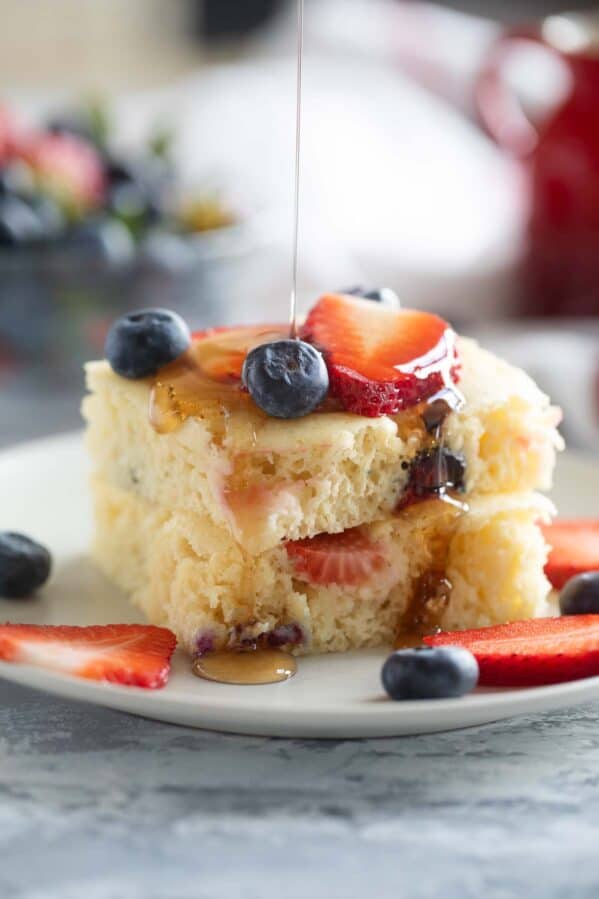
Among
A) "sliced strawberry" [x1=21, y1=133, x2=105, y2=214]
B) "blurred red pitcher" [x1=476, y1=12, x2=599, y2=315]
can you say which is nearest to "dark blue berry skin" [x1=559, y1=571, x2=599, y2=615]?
"sliced strawberry" [x1=21, y1=133, x2=105, y2=214]

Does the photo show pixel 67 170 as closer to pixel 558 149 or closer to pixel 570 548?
pixel 558 149

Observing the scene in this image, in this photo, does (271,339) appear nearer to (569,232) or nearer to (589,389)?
(589,389)

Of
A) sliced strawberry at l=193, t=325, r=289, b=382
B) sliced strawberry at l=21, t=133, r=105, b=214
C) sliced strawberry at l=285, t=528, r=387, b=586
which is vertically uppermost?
sliced strawberry at l=21, t=133, r=105, b=214

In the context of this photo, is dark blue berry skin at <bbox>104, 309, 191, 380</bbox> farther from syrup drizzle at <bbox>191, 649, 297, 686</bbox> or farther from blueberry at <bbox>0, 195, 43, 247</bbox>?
blueberry at <bbox>0, 195, 43, 247</bbox>

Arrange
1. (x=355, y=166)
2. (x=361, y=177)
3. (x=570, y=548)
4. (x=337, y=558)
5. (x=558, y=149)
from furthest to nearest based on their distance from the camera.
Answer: (x=355, y=166), (x=361, y=177), (x=558, y=149), (x=570, y=548), (x=337, y=558)

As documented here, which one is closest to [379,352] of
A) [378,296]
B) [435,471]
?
[435,471]

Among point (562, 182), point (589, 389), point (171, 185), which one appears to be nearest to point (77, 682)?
point (589, 389)
